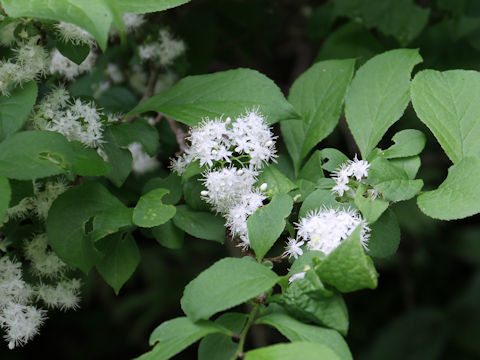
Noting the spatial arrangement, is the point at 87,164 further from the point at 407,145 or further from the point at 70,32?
the point at 407,145

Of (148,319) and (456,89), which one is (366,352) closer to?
(148,319)

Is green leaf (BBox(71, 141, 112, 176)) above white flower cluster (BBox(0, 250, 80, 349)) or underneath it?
above

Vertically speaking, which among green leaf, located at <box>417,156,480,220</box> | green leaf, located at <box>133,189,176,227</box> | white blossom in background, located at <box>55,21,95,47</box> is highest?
white blossom in background, located at <box>55,21,95,47</box>

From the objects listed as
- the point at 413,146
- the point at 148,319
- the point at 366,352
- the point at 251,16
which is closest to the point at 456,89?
the point at 413,146

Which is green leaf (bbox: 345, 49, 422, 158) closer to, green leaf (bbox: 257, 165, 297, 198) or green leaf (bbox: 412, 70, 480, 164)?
green leaf (bbox: 412, 70, 480, 164)

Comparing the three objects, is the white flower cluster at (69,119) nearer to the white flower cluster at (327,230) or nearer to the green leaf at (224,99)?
the green leaf at (224,99)

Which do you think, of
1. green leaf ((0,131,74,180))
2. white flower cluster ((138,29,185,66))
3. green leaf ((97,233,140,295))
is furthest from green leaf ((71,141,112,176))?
white flower cluster ((138,29,185,66))
